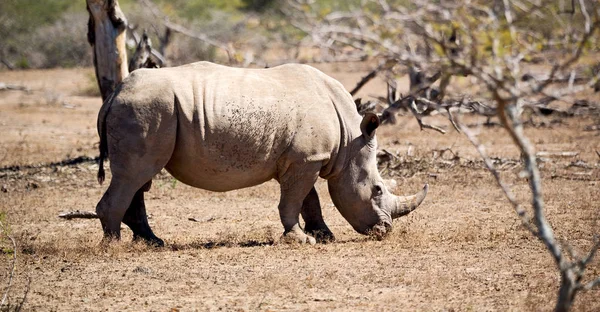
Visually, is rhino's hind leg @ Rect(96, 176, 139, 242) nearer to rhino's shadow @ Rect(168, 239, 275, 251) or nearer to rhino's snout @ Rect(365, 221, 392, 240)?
rhino's shadow @ Rect(168, 239, 275, 251)

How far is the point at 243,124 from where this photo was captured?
8641 mm

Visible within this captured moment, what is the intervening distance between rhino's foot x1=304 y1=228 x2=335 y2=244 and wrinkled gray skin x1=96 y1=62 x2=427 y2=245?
0.01m

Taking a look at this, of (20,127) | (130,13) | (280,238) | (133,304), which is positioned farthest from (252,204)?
(130,13)

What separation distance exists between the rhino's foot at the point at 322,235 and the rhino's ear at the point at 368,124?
1.07 m

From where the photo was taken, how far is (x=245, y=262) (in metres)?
8.14

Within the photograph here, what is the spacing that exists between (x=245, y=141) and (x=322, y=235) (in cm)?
141

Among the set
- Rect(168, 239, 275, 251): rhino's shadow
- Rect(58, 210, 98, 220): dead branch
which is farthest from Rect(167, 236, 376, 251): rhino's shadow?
Rect(58, 210, 98, 220): dead branch

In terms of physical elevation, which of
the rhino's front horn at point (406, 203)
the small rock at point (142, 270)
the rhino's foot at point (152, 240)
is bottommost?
the rhino's front horn at point (406, 203)

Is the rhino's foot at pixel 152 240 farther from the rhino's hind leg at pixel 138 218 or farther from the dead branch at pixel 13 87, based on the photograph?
the dead branch at pixel 13 87

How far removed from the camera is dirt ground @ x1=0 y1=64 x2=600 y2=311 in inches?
276

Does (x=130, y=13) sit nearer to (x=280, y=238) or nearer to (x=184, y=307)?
(x=280, y=238)

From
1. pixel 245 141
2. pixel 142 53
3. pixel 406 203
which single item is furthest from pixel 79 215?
pixel 142 53

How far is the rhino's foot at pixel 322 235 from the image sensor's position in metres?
9.35

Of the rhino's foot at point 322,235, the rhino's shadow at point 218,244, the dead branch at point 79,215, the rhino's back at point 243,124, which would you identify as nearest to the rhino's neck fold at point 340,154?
the rhino's back at point 243,124
